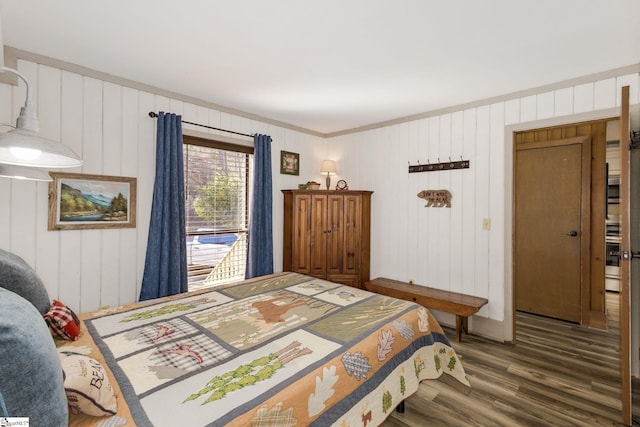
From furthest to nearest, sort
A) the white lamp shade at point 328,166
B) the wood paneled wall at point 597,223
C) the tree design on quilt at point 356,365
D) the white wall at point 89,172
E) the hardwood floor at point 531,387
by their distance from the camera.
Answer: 1. the white lamp shade at point 328,166
2. the wood paneled wall at point 597,223
3. the white wall at point 89,172
4. the hardwood floor at point 531,387
5. the tree design on quilt at point 356,365

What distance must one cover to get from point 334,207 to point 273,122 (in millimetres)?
1398

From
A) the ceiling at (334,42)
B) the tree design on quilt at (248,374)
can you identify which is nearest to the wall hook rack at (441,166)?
the ceiling at (334,42)

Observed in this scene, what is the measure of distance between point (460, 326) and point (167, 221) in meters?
3.19

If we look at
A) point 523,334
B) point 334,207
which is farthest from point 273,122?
point 523,334

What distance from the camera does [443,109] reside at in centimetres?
360

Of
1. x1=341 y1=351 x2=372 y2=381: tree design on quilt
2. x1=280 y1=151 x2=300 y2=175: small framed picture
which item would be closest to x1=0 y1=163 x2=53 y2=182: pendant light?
x1=341 y1=351 x2=372 y2=381: tree design on quilt

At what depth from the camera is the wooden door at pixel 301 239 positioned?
407 centimetres

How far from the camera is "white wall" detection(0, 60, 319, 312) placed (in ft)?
7.76

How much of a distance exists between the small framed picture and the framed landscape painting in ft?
6.10

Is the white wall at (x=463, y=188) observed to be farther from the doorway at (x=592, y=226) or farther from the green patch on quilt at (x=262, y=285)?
the green patch on quilt at (x=262, y=285)

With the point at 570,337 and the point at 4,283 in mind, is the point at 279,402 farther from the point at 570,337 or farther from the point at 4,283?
the point at 570,337

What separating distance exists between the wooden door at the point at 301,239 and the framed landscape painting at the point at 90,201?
1.85m

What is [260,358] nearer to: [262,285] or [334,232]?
[262,285]

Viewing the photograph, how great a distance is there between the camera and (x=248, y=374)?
138 cm
